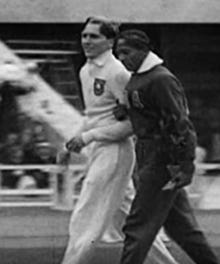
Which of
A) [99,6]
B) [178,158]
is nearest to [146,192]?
[178,158]

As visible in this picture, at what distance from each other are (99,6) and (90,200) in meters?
3.44

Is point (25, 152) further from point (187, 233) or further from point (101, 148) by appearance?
point (187, 233)

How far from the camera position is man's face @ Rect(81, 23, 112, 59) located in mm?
7375

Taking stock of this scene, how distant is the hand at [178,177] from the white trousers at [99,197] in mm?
587

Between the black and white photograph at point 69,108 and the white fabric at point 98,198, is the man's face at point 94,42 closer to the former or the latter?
the black and white photograph at point 69,108

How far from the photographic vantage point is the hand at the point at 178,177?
677 centimetres

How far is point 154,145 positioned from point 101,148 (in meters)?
0.53

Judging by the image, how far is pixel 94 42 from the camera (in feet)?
24.2

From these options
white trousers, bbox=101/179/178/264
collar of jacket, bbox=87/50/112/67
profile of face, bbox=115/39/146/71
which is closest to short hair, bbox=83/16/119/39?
collar of jacket, bbox=87/50/112/67

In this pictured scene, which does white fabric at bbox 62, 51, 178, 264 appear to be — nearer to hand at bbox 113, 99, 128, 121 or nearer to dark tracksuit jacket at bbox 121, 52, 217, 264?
hand at bbox 113, 99, 128, 121

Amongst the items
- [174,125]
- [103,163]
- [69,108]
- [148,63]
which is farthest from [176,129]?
[69,108]

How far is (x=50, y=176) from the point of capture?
1099cm

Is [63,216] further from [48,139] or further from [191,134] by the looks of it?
[191,134]

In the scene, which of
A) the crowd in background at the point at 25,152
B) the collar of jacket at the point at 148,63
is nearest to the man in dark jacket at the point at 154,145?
the collar of jacket at the point at 148,63
